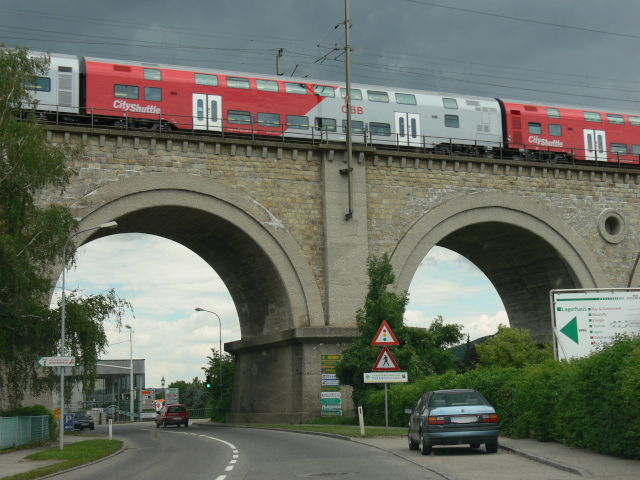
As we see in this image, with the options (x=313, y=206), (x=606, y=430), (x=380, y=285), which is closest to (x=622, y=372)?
(x=606, y=430)

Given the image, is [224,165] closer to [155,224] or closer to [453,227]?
[155,224]

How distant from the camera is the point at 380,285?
95.2 ft

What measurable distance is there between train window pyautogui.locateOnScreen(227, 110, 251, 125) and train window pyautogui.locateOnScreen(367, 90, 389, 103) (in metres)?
6.62

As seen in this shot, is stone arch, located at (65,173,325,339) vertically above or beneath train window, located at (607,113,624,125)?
beneath

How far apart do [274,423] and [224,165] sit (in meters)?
12.2

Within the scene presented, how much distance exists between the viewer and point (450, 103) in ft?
133

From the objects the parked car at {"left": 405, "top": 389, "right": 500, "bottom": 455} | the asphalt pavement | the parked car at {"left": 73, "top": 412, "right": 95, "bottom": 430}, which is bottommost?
the parked car at {"left": 73, "top": 412, "right": 95, "bottom": 430}

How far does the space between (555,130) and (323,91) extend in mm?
13771

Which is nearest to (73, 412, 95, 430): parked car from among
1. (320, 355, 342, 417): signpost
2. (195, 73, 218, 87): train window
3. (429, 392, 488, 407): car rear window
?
(320, 355, 342, 417): signpost

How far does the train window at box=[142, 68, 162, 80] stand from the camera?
34281 mm

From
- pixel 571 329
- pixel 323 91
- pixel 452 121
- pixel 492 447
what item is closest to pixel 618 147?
pixel 452 121

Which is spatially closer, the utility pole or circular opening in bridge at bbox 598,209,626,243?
the utility pole

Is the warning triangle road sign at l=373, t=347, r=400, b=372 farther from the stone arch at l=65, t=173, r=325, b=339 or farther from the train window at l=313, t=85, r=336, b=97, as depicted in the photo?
the train window at l=313, t=85, r=336, b=97

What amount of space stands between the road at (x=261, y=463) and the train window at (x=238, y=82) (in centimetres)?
1815
